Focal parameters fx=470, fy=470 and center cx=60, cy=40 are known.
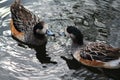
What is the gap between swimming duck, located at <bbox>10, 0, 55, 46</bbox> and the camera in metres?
12.9

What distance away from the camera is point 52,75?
11180mm

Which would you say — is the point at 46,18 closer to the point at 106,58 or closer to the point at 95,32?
the point at 95,32

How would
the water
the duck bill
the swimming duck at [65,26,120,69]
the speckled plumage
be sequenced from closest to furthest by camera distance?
1. the water
2. the swimming duck at [65,26,120,69]
3. the duck bill
4. the speckled plumage

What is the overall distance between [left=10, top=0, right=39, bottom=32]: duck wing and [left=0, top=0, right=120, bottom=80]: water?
Result: 39 centimetres

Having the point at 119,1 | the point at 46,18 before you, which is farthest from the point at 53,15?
the point at 119,1

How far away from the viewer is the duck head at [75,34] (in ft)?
39.9

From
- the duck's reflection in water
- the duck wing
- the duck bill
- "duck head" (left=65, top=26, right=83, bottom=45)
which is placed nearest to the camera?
the duck's reflection in water

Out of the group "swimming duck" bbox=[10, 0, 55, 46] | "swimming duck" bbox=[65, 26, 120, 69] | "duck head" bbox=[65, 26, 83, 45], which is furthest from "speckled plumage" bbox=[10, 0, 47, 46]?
"swimming duck" bbox=[65, 26, 120, 69]

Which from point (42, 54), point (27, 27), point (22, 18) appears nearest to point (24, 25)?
point (27, 27)

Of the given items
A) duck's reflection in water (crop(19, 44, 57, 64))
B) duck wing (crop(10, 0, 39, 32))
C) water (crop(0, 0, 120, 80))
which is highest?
duck wing (crop(10, 0, 39, 32))

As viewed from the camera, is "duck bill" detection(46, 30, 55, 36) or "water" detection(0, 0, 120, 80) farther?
"duck bill" detection(46, 30, 55, 36)

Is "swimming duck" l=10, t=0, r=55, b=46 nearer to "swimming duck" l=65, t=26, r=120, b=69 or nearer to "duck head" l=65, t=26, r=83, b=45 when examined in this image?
"duck head" l=65, t=26, r=83, b=45

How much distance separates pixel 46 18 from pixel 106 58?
3.03 metres

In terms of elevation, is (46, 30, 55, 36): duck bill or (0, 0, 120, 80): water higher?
(46, 30, 55, 36): duck bill
